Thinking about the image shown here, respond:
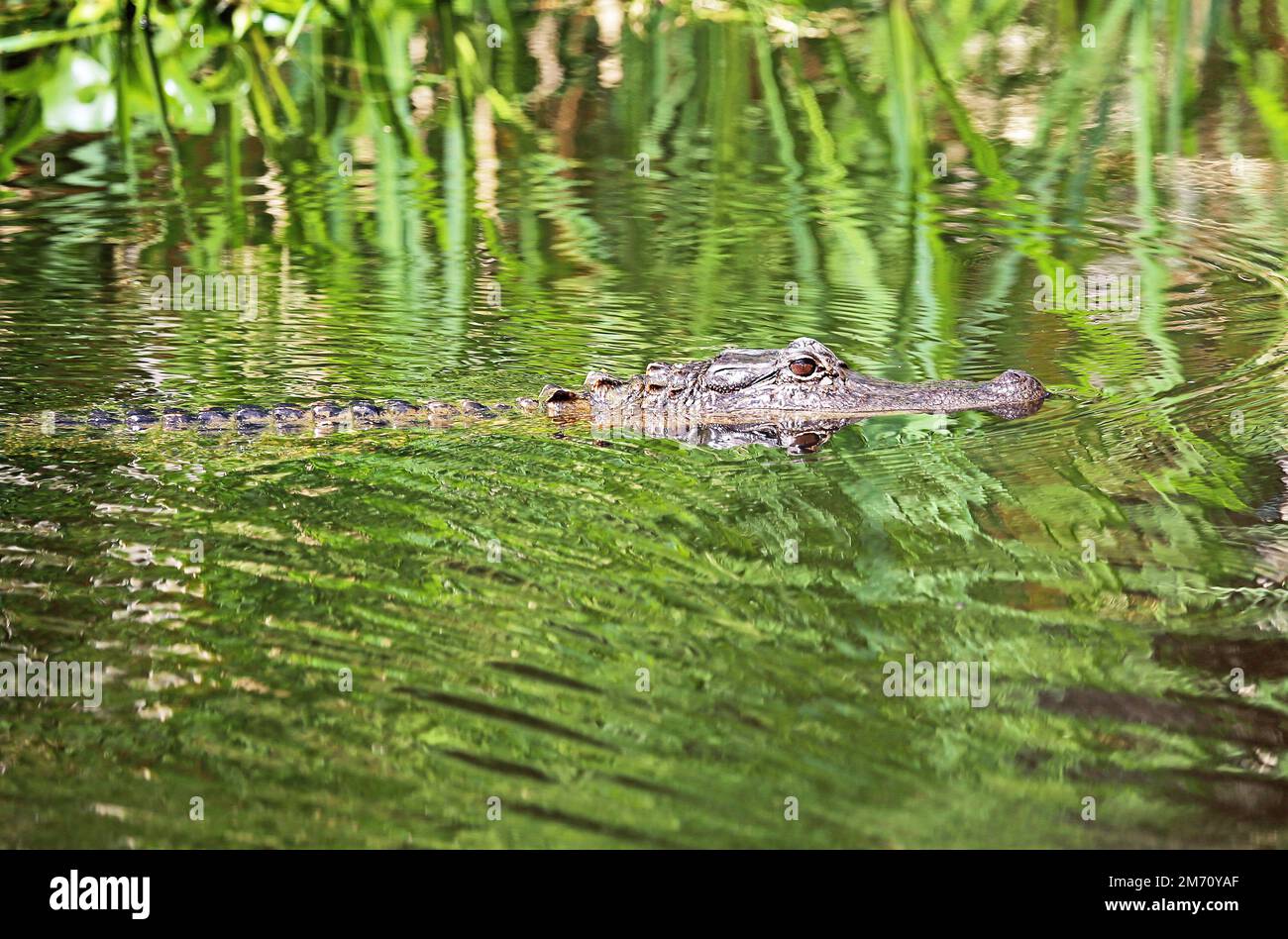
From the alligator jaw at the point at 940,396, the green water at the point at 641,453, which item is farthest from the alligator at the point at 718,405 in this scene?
the green water at the point at 641,453

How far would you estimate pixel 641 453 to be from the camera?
630 cm

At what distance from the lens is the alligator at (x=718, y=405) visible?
646cm

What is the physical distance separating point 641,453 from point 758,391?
954 mm

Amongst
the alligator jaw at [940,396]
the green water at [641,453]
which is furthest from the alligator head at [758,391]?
the green water at [641,453]

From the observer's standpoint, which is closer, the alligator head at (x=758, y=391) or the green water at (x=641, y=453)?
the green water at (x=641, y=453)

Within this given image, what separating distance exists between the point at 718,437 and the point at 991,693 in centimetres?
283

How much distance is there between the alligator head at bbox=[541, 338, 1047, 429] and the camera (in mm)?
6695

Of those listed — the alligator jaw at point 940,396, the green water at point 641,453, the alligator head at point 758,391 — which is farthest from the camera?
the alligator head at point 758,391

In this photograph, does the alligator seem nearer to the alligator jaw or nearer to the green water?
the alligator jaw

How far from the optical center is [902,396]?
6699 millimetres

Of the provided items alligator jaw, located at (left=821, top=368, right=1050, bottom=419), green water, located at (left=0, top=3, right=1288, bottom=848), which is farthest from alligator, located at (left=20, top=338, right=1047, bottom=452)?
green water, located at (left=0, top=3, right=1288, bottom=848)

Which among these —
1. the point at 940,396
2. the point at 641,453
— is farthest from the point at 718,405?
the point at 940,396

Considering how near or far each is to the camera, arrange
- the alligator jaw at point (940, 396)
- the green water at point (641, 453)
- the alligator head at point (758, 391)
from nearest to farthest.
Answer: the green water at point (641, 453) → the alligator jaw at point (940, 396) → the alligator head at point (758, 391)

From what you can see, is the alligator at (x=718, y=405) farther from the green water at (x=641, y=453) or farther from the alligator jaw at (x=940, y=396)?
the green water at (x=641, y=453)
